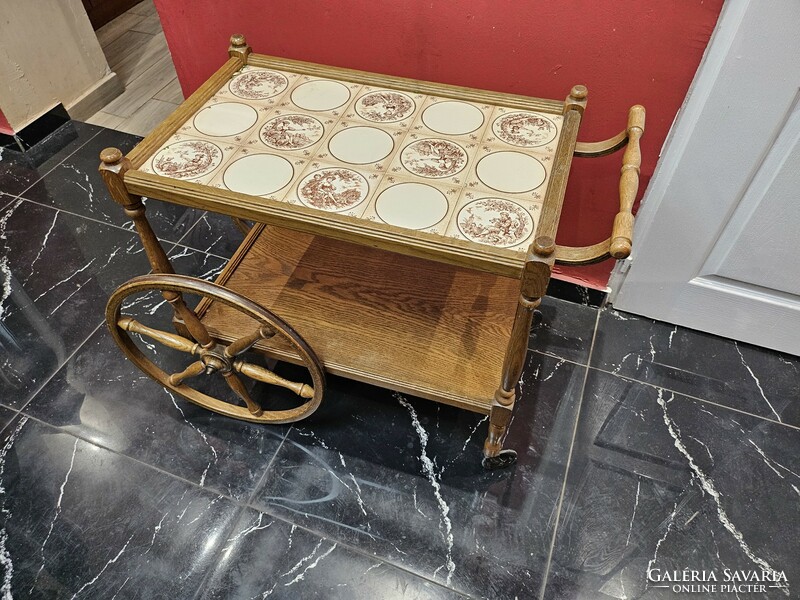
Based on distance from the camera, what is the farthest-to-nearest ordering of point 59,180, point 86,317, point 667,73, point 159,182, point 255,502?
1. point 59,180
2. point 86,317
3. point 255,502
4. point 667,73
5. point 159,182

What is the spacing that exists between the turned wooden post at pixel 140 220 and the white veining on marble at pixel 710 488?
1139 mm

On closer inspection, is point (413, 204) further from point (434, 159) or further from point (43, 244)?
point (43, 244)

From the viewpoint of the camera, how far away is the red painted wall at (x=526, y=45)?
1.14m

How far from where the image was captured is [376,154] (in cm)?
109

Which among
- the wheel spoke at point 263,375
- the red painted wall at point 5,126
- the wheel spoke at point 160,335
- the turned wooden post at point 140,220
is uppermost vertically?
the turned wooden post at point 140,220

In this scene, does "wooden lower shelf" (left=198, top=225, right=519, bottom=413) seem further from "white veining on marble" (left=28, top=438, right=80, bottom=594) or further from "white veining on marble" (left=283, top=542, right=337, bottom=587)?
"white veining on marble" (left=28, top=438, right=80, bottom=594)

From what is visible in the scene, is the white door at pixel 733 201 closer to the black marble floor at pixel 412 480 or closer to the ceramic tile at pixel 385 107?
the black marble floor at pixel 412 480

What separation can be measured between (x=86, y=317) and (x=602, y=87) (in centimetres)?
152

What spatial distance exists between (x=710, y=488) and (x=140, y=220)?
139cm

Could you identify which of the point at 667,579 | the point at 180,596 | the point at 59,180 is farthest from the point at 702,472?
the point at 59,180

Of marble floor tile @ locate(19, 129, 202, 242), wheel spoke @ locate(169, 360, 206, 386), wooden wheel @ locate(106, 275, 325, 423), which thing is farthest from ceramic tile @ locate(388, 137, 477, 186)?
Result: marble floor tile @ locate(19, 129, 202, 242)

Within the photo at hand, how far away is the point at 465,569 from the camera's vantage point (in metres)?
1.23

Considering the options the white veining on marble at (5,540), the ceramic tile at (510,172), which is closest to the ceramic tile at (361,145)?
the ceramic tile at (510,172)

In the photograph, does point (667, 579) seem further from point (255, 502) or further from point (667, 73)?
point (667, 73)
